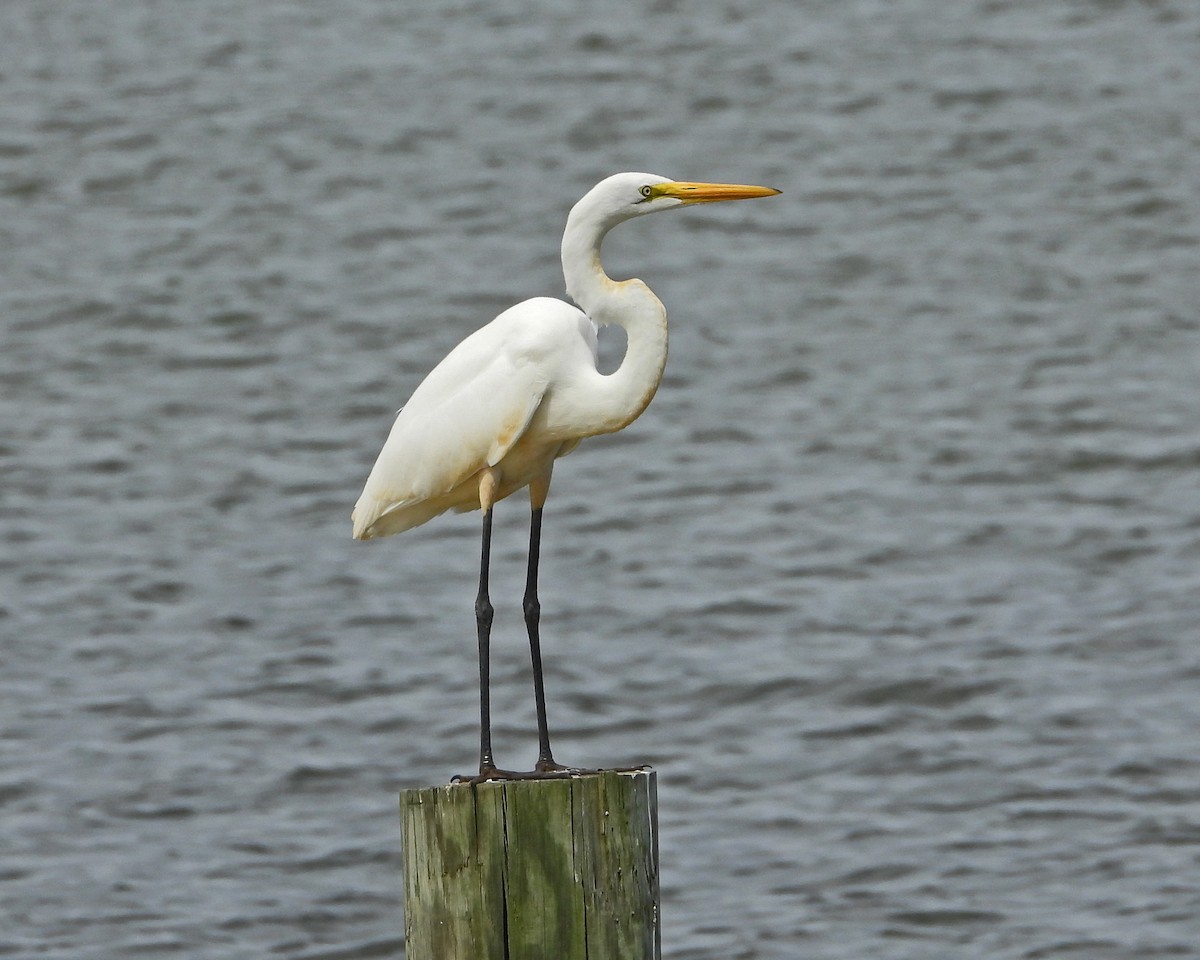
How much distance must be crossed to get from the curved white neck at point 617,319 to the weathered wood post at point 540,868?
112cm

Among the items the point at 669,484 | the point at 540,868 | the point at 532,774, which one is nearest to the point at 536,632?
the point at 532,774

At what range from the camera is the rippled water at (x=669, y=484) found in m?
10.1

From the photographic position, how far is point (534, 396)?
537cm

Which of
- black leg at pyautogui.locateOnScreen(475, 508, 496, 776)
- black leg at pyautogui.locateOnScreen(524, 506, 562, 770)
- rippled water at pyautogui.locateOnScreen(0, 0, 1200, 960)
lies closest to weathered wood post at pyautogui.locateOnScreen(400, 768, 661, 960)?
black leg at pyautogui.locateOnScreen(475, 508, 496, 776)

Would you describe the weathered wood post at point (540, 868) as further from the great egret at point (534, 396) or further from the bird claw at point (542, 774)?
the great egret at point (534, 396)

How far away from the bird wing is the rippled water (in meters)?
4.23

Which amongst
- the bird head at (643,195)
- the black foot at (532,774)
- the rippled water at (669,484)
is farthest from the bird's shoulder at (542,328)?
the rippled water at (669,484)

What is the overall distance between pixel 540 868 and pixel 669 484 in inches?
393

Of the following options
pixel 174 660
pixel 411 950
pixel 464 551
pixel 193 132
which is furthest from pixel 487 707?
pixel 193 132

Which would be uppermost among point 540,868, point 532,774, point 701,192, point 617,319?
point 701,192

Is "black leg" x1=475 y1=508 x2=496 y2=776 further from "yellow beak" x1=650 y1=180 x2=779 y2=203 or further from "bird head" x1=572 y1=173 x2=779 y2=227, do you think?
"yellow beak" x1=650 y1=180 x2=779 y2=203

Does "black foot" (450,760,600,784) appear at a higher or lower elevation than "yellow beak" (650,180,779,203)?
lower

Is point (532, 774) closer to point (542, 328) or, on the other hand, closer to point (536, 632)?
point (536, 632)

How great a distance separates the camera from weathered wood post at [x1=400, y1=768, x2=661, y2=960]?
449cm
